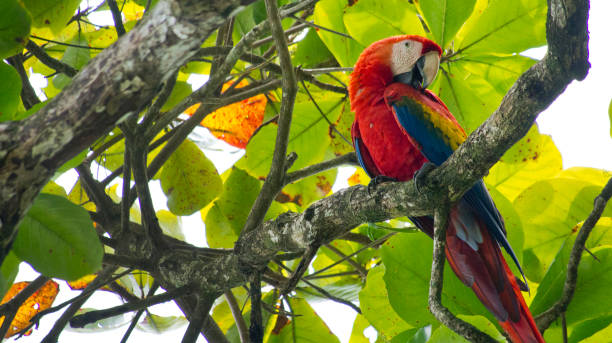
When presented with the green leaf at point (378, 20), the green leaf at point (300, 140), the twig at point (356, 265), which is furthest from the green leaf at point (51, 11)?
the twig at point (356, 265)

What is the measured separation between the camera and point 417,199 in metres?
0.99

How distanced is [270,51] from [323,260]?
0.74m

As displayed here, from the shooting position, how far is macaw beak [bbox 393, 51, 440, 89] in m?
1.44

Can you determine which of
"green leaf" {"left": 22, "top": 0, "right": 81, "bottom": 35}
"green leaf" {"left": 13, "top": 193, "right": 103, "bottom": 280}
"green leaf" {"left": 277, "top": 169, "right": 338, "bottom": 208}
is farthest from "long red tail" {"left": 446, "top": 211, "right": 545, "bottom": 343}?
"green leaf" {"left": 22, "top": 0, "right": 81, "bottom": 35}

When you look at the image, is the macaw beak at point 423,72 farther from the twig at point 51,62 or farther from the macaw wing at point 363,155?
the twig at point 51,62

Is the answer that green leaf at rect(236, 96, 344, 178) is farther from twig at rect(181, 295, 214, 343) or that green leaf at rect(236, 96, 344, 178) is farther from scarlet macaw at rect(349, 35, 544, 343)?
twig at rect(181, 295, 214, 343)

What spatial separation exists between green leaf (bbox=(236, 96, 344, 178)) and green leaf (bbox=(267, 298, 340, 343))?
0.40 m

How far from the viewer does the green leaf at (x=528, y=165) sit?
153 cm

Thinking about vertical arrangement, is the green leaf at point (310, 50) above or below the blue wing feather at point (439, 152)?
above

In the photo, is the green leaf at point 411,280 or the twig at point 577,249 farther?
the green leaf at point 411,280

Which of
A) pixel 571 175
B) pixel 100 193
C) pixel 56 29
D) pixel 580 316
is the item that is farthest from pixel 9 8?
pixel 571 175

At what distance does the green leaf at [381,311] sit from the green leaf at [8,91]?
0.86 meters

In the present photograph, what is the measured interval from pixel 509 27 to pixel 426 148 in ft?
1.21

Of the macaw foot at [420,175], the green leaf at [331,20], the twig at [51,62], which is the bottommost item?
the macaw foot at [420,175]
